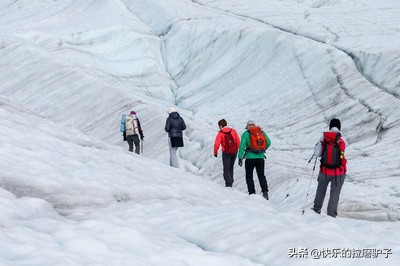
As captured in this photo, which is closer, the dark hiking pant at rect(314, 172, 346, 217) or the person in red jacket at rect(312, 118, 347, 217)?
the person in red jacket at rect(312, 118, 347, 217)

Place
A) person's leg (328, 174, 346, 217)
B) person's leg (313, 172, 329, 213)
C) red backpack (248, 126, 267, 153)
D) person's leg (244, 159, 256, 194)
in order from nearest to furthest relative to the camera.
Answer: person's leg (328, 174, 346, 217)
person's leg (313, 172, 329, 213)
red backpack (248, 126, 267, 153)
person's leg (244, 159, 256, 194)

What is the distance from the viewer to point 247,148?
11781mm

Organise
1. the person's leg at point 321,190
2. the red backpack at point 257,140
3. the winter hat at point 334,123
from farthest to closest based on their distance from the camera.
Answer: the red backpack at point 257,140, the person's leg at point 321,190, the winter hat at point 334,123

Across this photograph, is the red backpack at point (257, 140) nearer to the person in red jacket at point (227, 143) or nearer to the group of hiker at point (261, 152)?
the group of hiker at point (261, 152)

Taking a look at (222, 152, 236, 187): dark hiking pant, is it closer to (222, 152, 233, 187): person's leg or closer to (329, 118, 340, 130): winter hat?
(222, 152, 233, 187): person's leg

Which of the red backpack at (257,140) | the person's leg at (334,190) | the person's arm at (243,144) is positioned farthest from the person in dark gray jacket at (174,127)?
the person's leg at (334,190)

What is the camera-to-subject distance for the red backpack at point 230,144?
12586 mm

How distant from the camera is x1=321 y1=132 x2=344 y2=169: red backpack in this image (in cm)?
979

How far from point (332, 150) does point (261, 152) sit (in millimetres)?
2228

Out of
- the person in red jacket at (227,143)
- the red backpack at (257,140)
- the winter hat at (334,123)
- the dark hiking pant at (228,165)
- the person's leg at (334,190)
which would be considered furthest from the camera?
the dark hiking pant at (228,165)

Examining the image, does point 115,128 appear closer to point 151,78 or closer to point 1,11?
point 151,78

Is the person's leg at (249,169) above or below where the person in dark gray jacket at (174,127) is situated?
below

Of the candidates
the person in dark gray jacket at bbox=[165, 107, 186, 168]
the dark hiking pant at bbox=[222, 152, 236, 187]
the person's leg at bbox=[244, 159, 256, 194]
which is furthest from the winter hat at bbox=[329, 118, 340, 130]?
the person in dark gray jacket at bbox=[165, 107, 186, 168]

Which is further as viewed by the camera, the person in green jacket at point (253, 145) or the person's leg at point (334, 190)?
the person in green jacket at point (253, 145)
